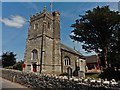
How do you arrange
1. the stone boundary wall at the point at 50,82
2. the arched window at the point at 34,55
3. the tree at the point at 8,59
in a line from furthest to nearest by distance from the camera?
the tree at the point at 8,59
the arched window at the point at 34,55
the stone boundary wall at the point at 50,82

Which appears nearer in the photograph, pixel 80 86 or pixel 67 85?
pixel 80 86

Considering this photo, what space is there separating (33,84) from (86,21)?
70.2 ft

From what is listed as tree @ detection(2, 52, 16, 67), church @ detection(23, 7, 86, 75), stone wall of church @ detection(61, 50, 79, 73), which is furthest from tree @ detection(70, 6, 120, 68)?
tree @ detection(2, 52, 16, 67)

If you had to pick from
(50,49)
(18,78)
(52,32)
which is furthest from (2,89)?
(52,32)

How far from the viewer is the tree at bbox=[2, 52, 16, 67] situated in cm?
5119

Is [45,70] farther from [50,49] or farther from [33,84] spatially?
[33,84]

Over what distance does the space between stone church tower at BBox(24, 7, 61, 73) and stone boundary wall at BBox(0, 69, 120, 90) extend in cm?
1567

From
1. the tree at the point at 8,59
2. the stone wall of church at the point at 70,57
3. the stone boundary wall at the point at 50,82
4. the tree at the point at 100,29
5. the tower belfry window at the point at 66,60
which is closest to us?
the stone boundary wall at the point at 50,82

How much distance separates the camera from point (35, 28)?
42406mm

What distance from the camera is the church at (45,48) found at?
128ft

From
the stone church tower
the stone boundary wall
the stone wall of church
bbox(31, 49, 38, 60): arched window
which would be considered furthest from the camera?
the stone wall of church

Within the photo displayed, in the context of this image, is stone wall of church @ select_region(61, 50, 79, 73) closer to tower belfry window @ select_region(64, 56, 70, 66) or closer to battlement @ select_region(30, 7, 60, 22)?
tower belfry window @ select_region(64, 56, 70, 66)

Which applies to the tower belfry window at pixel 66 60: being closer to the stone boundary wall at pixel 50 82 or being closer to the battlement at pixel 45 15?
the battlement at pixel 45 15

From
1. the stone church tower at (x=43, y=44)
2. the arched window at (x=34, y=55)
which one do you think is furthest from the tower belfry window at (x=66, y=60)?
the arched window at (x=34, y=55)
